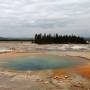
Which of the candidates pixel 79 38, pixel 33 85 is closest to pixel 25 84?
pixel 33 85

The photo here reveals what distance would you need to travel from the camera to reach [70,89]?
11.7m

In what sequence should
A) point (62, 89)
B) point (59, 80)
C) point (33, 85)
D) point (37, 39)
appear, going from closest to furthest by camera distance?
point (62, 89), point (33, 85), point (59, 80), point (37, 39)

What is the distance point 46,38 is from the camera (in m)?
82.5

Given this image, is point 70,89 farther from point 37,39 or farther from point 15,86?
point 37,39

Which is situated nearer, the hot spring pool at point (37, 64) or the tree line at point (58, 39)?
the hot spring pool at point (37, 64)

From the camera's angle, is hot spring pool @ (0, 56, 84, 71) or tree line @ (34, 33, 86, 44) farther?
tree line @ (34, 33, 86, 44)

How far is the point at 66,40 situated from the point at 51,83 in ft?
232

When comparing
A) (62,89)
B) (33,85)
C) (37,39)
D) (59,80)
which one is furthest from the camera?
(37,39)

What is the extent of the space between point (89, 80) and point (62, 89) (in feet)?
10.1

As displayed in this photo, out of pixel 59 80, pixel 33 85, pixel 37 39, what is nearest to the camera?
pixel 33 85

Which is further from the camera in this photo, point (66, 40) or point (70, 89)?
point (66, 40)

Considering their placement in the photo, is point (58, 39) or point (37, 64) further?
point (58, 39)

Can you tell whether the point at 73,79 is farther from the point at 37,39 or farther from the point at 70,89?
the point at 37,39

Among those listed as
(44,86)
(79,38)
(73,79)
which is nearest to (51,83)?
(44,86)
